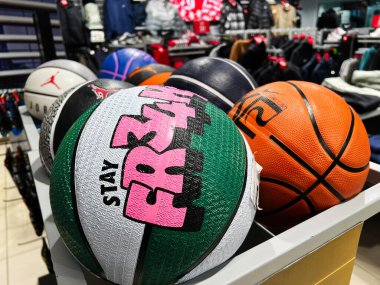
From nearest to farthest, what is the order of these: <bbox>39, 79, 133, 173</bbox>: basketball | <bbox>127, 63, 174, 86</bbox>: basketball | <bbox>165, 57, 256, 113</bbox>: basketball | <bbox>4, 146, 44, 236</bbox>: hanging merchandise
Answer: <bbox>39, 79, 133, 173</bbox>: basketball < <bbox>165, 57, 256, 113</bbox>: basketball < <bbox>127, 63, 174, 86</bbox>: basketball < <bbox>4, 146, 44, 236</bbox>: hanging merchandise

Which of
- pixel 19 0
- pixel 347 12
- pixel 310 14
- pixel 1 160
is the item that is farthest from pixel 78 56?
pixel 310 14

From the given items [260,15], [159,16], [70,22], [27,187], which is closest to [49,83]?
[27,187]

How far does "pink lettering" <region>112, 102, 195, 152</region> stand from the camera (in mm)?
653

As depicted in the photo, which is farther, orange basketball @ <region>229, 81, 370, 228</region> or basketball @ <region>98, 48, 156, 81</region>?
basketball @ <region>98, 48, 156, 81</region>

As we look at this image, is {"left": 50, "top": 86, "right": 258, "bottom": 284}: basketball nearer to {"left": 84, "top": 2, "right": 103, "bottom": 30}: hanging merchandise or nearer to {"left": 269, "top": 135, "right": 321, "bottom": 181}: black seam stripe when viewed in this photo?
{"left": 269, "top": 135, "right": 321, "bottom": 181}: black seam stripe

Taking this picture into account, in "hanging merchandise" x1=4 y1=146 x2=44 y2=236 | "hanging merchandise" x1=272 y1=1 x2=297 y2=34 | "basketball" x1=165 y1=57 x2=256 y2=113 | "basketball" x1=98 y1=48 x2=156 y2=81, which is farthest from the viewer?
"hanging merchandise" x1=272 y1=1 x2=297 y2=34

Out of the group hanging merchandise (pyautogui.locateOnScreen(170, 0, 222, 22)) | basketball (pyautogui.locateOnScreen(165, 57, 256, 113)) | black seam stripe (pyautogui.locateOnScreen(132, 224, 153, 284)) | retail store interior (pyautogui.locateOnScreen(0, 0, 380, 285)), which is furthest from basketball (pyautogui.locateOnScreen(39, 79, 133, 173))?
hanging merchandise (pyautogui.locateOnScreen(170, 0, 222, 22))

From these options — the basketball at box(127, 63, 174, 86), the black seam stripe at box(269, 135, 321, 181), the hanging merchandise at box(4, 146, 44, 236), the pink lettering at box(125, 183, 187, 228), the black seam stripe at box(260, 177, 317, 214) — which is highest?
the basketball at box(127, 63, 174, 86)

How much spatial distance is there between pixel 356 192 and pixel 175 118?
643 mm

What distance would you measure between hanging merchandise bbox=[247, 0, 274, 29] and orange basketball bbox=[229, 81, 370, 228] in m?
6.09

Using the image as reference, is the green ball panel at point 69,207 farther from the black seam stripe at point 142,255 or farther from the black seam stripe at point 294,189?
the black seam stripe at point 294,189

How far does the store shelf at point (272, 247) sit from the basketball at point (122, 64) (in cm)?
133

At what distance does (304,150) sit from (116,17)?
17.0 ft

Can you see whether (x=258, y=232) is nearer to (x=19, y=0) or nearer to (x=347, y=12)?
(x=19, y=0)
